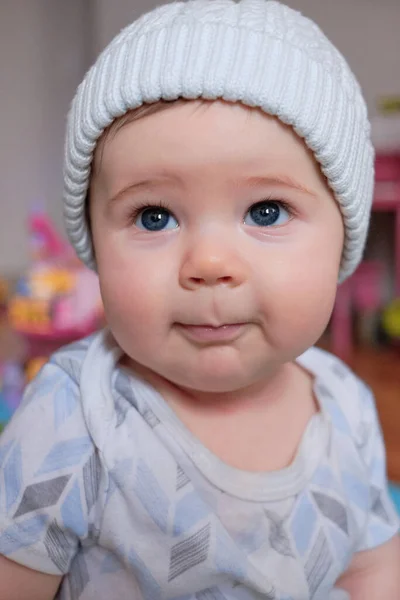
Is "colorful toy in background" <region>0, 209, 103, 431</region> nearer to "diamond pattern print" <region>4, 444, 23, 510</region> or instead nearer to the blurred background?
the blurred background

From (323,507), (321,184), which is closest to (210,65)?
(321,184)

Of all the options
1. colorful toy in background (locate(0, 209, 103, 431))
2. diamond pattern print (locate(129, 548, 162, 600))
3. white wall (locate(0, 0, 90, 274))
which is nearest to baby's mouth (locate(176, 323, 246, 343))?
diamond pattern print (locate(129, 548, 162, 600))

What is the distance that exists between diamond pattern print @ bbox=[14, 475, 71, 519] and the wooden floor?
806 millimetres

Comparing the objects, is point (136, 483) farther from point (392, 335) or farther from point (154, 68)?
point (392, 335)

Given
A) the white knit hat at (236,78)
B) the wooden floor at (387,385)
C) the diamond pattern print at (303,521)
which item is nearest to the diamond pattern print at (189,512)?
the diamond pattern print at (303,521)

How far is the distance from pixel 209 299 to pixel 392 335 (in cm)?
157

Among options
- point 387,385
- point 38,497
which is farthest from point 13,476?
point 387,385

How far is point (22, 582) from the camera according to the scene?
1.93 ft

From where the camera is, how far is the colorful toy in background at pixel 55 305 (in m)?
1.52

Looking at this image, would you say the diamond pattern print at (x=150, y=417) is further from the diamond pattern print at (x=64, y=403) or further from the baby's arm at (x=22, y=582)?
the baby's arm at (x=22, y=582)

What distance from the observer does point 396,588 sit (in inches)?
29.2

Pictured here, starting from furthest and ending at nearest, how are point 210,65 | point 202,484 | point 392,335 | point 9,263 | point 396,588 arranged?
point 9,263 < point 392,335 < point 396,588 < point 202,484 < point 210,65

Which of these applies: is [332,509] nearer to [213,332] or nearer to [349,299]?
[213,332]

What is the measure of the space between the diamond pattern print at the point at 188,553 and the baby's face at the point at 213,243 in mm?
151
